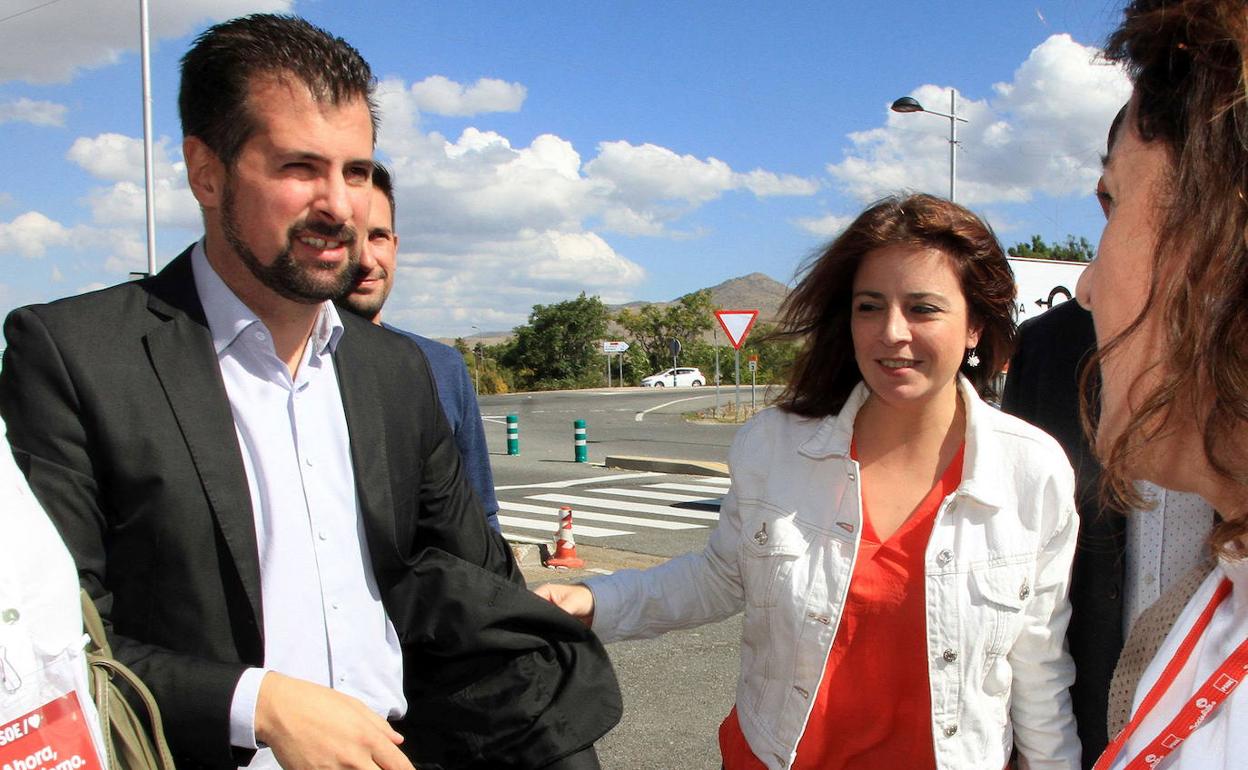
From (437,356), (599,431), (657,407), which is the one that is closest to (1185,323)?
(437,356)

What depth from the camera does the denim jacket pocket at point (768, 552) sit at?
219 centimetres

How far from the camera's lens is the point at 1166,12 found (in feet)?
3.02

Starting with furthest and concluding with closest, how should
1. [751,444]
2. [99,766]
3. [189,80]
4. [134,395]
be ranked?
1. [751,444]
2. [189,80]
3. [134,395]
4. [99,766]

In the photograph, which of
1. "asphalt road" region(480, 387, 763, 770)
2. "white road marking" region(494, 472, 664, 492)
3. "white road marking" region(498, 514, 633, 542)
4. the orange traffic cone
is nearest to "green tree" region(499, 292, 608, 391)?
"asphalt road" region(480, 387, 763, 770)

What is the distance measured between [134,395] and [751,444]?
1414mm

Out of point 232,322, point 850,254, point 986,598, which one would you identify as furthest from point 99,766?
point 850,254

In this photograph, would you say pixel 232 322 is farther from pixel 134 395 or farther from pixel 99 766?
pixel 99 766

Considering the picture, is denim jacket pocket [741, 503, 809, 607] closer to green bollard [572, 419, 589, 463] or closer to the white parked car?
green bollard [572, 419, 589, 463]

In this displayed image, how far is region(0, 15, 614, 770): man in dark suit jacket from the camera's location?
1.47m

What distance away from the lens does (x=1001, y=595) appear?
2.08 meters

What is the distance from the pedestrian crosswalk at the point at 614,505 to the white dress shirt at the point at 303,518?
7.58 metres

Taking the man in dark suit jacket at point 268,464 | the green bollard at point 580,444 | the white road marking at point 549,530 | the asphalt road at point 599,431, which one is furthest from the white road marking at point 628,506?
the man in dark suit jacket at point 268,464

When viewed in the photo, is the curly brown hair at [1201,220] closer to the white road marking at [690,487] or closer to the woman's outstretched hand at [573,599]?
the woman's outstretched hand at [573,599]

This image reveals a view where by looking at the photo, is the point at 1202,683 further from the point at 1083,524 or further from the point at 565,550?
the point at 565,550
